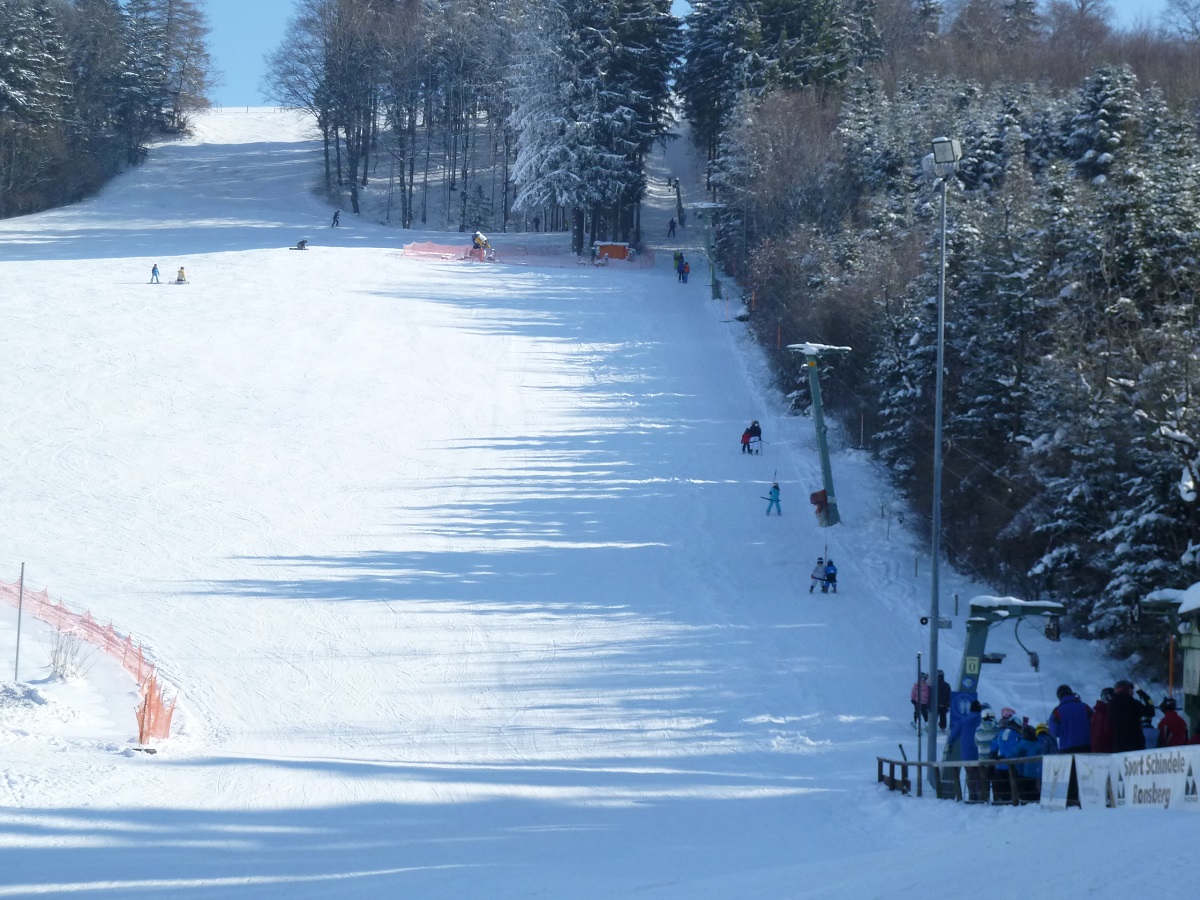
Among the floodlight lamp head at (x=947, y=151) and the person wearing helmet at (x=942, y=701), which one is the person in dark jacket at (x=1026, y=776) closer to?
the person wearing helmet at (x=942, y=701)

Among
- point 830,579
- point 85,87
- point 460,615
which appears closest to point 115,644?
point 460,615

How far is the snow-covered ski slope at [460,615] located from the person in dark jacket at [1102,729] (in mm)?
1070

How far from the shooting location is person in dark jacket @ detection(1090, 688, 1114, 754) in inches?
410

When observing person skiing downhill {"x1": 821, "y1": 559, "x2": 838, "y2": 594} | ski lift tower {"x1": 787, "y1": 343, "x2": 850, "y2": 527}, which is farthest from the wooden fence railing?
ski lift tower {"x1": 787, "y1": 343, "x2": 850, "y2": 527}

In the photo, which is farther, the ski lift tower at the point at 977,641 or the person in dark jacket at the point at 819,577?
the person in dark jacket at the point at 819,577

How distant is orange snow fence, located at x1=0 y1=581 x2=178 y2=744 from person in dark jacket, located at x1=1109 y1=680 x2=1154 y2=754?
11.2 metres

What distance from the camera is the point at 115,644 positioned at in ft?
62.7

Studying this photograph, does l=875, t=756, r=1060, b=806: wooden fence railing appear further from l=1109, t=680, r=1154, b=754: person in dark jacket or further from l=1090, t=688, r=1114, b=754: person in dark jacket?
l=1109, t=680, r=1154, b=754: person in dark jacket

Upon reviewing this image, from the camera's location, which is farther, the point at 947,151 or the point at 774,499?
the point at 774,499

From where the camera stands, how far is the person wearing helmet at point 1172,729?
10047 mm

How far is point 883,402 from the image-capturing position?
26031 millimetres

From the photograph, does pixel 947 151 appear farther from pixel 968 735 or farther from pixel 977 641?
pixel 968 735

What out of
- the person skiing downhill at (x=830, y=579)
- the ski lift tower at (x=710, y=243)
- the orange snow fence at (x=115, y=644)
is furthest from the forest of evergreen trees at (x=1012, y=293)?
the orange snow fence at (x=115, y=644)

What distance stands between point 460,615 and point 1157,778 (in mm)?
13544
